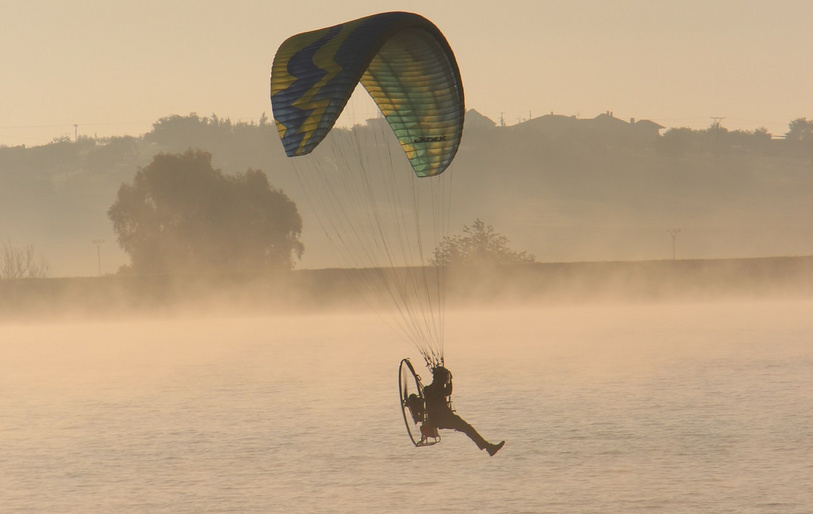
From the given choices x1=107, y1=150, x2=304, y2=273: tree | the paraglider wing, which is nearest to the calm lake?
x1=107, y1=150, x2=304, y2=273: tree

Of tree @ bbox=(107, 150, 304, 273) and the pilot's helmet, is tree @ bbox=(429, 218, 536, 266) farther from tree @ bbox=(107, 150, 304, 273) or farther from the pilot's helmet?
the pilot's helmet

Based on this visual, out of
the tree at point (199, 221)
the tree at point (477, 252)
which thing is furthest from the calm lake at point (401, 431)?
the tree at point (477, 252)

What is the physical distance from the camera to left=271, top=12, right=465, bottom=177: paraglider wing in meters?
19.8

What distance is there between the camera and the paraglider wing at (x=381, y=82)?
19.8m

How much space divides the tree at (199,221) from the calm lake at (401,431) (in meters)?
8.60

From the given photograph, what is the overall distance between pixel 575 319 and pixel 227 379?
9234 centimetres

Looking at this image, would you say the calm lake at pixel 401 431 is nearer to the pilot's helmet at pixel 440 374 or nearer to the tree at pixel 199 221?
the tree at pixel 199 221

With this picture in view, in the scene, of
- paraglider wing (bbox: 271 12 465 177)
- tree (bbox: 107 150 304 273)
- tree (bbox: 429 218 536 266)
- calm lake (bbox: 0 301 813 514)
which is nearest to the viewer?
paraglider wing (bbox: 271 12 465 177)

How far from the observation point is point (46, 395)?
269ft

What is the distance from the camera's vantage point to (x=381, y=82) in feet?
76.3

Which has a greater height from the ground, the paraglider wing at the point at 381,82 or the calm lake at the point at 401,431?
the paraglider wing at the point at 381,82

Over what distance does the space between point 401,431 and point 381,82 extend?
37.6 meters

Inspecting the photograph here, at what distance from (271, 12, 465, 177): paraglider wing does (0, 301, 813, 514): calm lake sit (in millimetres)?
20114

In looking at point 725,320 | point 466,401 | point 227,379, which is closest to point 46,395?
point 227,379
